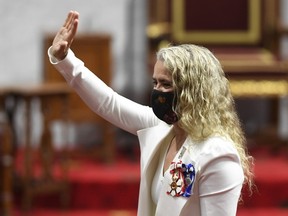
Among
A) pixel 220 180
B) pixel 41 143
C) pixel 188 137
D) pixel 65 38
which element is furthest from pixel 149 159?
pixel 41 143

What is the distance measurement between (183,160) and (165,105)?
0.16m

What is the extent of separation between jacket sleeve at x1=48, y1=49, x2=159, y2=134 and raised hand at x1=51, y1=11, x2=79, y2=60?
3 centimetres

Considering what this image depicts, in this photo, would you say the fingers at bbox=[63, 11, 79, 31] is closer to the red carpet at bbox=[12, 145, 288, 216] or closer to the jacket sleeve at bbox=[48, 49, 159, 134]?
the jacket sleeve at bbox=[48, 49, 159, 134]

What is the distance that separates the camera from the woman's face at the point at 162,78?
2189 millimetres

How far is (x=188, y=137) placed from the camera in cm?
219

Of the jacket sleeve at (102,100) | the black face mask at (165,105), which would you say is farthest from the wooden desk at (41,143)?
the black face mask at (165,105)

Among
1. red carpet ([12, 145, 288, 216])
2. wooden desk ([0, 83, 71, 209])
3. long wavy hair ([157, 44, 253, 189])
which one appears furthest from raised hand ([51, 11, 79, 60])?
red carpet ([12, 145, 288, 216])

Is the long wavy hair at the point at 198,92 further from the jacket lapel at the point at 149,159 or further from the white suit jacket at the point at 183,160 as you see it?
the jacket lapel at the point at 149,159

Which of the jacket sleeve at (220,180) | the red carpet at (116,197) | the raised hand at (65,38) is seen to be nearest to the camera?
the jacket sleeve at (220,180)

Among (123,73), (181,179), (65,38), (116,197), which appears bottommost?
(116,197)

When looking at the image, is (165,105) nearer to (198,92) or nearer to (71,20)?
(198,92)

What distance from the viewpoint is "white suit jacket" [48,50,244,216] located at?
2.09 m

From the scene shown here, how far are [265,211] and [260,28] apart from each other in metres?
2.01

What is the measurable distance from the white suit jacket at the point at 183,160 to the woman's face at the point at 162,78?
16 centimetres
